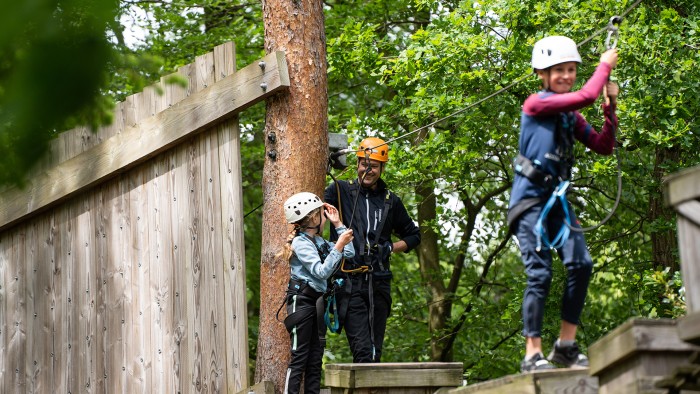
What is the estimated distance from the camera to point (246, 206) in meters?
16.8

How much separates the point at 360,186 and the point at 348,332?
109cm

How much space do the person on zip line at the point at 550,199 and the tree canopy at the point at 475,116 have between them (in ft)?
3.08

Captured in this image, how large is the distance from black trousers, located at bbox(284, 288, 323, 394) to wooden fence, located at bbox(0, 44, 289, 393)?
415 millimetres

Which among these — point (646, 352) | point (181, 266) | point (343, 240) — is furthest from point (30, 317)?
point (646, 352)

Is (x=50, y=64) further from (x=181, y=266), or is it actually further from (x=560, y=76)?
(x=181, y=266)

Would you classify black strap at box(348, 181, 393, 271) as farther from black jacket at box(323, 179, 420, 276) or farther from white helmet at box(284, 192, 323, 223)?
white helmet at box(284, 192, 323, 223)

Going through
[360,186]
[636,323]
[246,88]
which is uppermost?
[246,88]

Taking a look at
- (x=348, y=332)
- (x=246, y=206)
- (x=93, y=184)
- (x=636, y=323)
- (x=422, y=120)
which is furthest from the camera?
(x=246, y=206)

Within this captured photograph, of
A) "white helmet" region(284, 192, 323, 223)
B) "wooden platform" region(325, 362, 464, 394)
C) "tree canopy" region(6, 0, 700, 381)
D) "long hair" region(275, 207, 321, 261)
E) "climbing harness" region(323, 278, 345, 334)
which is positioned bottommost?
"wooden platform" region(325, 362, 464, 394)

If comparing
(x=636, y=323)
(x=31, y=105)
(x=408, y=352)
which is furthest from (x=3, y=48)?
(x=408, y=352)

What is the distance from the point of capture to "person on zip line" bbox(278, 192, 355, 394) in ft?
22.8

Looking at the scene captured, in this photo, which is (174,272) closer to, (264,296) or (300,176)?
(264,296)

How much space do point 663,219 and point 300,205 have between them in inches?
187

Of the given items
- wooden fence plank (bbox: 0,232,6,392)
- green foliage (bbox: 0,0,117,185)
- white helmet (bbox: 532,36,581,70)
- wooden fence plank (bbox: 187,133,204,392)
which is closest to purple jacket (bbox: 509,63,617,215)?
white helmet (bbox: 532,36,581,70)
